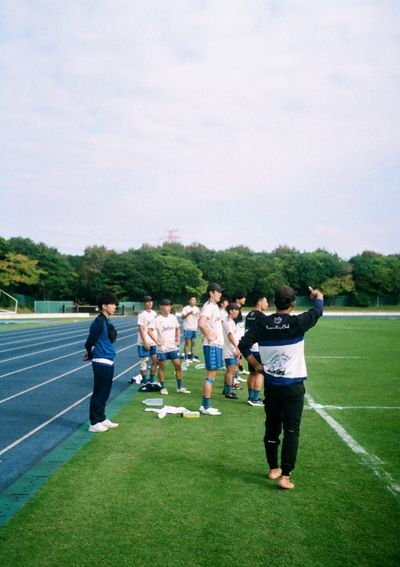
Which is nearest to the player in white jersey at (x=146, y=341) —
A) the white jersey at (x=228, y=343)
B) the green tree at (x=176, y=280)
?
the white jersey at (x=228, y=343)

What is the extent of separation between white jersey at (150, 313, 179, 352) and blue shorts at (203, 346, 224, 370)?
1557 mm

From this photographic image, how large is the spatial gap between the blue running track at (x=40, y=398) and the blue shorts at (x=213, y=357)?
2.13 metres

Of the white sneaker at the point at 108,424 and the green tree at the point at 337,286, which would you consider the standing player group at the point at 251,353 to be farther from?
the green tree at the point at 337,286

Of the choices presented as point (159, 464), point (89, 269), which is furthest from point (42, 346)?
point (89, 269)

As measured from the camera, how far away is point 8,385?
10.1 meters

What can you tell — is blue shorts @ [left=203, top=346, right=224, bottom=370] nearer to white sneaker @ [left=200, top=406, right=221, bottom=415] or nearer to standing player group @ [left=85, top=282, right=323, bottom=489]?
standing player group @ [left=85, top=282, right=323, bottom=489]

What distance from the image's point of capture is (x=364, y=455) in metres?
5.31

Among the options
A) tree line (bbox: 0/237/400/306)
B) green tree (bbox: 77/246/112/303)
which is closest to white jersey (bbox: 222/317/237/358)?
tree line (bbox: 0/237/400/306)

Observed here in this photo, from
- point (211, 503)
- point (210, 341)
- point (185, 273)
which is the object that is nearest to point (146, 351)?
point (210, 341)

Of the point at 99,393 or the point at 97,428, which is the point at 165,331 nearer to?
the point at 99,393

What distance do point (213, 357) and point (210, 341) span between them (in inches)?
10.3

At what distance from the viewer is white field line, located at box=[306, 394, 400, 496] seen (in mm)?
4457

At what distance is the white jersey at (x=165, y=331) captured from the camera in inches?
353

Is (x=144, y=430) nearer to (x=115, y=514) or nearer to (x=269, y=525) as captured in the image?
(x=115, y=514)
